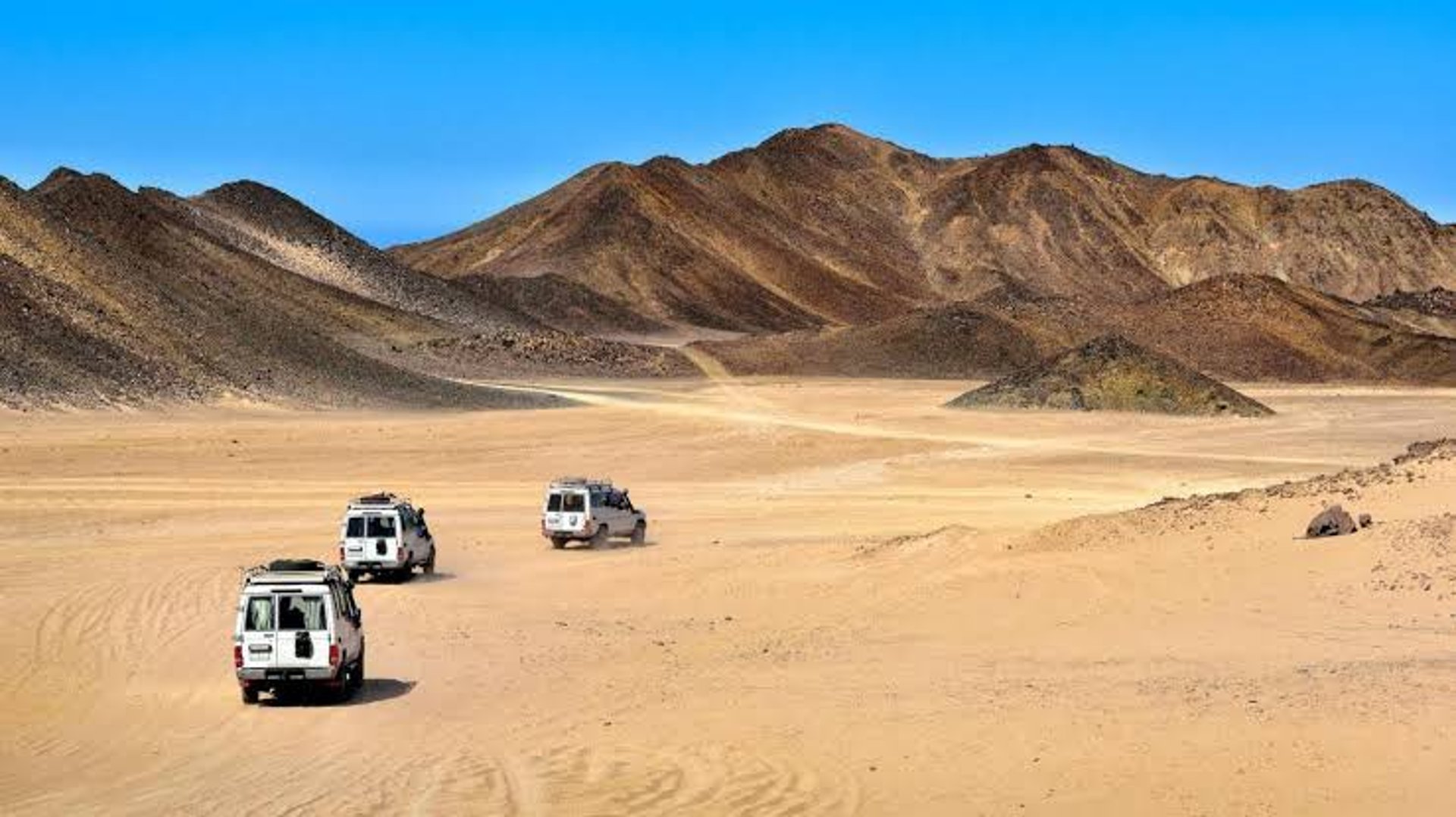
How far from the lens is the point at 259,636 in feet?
77.3

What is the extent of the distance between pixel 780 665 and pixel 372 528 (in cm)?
1289

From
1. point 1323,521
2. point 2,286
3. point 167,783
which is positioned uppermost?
point 2,286

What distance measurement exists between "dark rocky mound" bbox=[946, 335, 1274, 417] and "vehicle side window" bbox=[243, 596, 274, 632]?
83859 millimetres

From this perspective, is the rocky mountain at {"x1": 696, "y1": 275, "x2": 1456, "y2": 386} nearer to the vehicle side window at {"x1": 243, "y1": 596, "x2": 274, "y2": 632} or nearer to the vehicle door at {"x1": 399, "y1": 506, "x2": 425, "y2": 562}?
the vehicle door at {"x1": 399, "y1": 506, "x2": 425, "y2": 562}

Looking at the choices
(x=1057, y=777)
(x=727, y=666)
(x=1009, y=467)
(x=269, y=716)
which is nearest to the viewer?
(x=1057, y=777)

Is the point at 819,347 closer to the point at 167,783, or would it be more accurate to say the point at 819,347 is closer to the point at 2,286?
the point at 2,286

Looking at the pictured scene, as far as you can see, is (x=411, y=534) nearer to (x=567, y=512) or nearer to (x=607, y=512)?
(x=567, y=512)

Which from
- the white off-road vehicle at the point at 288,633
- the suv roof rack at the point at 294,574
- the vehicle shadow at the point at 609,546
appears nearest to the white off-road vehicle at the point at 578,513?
the vehicle shadow at the point at 609,546

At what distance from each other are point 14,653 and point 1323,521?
1799cm

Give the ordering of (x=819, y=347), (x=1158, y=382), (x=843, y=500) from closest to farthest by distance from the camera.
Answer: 1. (x=843, y=500)
2. (x=1158, y=382)
3. (x=819, y=347)

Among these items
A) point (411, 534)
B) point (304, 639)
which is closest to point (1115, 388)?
point (411, 534)

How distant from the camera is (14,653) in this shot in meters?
28.5

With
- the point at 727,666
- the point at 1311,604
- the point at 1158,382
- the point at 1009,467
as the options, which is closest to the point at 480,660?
the point at 727,666

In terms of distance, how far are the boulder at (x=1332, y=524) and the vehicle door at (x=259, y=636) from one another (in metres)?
14.5
